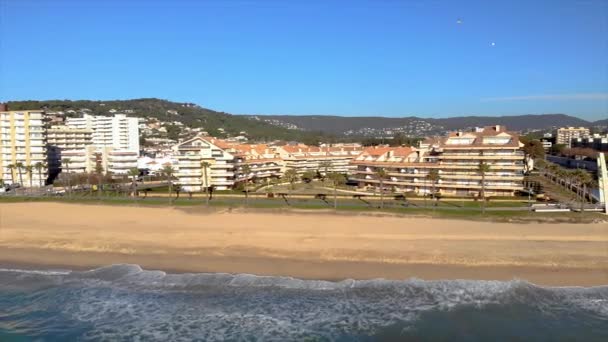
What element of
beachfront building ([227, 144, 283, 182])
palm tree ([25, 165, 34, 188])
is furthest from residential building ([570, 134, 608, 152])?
palm tree ([25, 165, 34, 188])

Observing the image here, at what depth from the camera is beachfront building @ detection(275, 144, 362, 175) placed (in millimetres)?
63469

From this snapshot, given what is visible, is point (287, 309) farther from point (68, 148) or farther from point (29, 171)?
point (68, 148)

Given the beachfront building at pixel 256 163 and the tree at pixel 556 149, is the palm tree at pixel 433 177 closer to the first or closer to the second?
the beachfront building at pixel 256 163

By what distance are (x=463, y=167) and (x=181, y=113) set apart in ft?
465

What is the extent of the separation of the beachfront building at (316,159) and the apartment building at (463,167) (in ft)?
49.6

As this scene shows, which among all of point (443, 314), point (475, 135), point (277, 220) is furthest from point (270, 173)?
point (443, 314)

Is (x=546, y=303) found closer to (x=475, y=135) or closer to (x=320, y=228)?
(x=320, y=228)

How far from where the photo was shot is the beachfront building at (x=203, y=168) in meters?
47.3

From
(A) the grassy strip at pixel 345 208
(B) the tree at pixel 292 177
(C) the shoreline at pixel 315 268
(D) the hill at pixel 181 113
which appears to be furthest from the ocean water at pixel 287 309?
(D) the hill at pixel 181 113

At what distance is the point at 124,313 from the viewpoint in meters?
15.1

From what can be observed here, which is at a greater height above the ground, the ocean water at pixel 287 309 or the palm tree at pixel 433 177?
the palm tree at pixel 433 177

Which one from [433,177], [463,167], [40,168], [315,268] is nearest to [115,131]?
[40,168]

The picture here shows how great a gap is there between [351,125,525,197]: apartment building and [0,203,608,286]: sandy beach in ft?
49.0

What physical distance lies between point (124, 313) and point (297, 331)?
5772mm
